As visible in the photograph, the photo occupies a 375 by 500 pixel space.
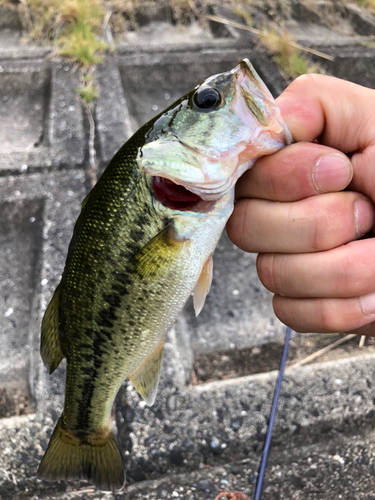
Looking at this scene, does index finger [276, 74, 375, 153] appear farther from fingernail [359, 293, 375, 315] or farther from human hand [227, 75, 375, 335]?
fingernail [359, 293, 375, 315]

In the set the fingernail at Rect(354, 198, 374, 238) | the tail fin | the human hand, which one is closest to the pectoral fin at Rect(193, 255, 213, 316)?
the human hand

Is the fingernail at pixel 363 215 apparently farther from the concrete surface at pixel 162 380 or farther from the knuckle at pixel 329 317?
the concrete surface at pixel 162 380

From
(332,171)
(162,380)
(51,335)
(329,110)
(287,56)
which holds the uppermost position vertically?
(329,110)

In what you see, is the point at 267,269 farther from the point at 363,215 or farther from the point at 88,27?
the point at 88,27

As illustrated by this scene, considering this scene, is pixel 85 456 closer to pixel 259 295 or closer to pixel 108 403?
pixel 108 403

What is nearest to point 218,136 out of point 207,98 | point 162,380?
point 207,98
